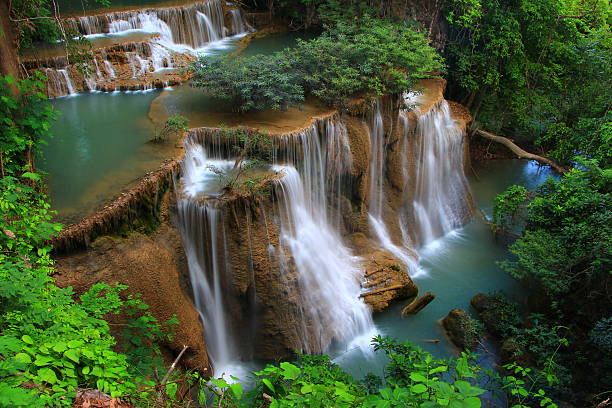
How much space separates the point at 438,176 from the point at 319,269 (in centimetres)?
577

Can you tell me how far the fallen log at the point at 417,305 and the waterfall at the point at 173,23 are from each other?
Answer: 10.7 metres

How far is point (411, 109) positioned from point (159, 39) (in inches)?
315

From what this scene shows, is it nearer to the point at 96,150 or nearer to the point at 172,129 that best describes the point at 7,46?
the point at 96,150

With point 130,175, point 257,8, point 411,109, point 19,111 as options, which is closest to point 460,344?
point 411,109

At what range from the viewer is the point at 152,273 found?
683cm

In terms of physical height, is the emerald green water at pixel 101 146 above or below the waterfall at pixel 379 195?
above

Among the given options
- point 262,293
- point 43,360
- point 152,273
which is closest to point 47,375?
point 43,360

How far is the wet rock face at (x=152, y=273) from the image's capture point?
247 inches

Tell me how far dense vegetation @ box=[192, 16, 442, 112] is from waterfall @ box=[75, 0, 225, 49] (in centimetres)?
496

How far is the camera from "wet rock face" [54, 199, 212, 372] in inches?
247

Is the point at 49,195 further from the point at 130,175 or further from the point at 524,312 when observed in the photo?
the point at 524,312

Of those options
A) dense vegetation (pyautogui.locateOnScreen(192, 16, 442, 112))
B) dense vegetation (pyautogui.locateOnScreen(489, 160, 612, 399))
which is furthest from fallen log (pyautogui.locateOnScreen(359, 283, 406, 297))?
dense vegetation (pyautogui.locateOnScreen(192, 16, 442, 112))

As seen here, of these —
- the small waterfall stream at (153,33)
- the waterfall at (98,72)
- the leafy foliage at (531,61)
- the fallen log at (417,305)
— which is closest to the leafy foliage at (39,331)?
the fallen log at (417,305)

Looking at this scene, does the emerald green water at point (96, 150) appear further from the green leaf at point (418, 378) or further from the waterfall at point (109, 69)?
the green leaf at point (418, 378)
